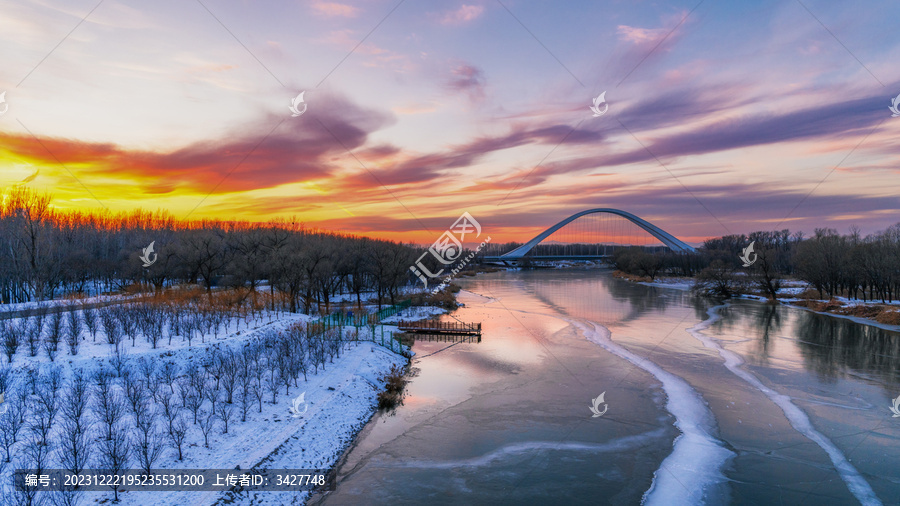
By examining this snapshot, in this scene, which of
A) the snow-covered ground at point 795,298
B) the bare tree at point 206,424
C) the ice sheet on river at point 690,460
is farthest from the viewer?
the snow-covered ground at point 795,298

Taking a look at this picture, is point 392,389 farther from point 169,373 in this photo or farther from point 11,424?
point 11,424

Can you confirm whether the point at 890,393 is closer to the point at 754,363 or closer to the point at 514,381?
the point at 754,363

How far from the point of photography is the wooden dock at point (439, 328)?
101 feet

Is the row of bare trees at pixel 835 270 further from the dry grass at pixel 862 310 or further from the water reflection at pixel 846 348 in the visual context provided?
the water reflection at pixel 846 348

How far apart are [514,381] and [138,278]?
47.5m

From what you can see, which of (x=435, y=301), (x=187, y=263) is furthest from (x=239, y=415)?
(x=187, y=263)

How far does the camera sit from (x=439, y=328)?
32344mm

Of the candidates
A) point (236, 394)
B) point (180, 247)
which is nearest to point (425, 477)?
point (236, 394)

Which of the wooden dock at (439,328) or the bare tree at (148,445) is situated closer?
the bare tree at (148,445)

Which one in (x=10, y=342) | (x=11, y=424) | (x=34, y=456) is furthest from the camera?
(x=10, y=342)

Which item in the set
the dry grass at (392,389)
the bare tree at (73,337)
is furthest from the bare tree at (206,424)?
the bare tree at (73,337)

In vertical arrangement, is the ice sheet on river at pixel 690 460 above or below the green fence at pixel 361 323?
below
